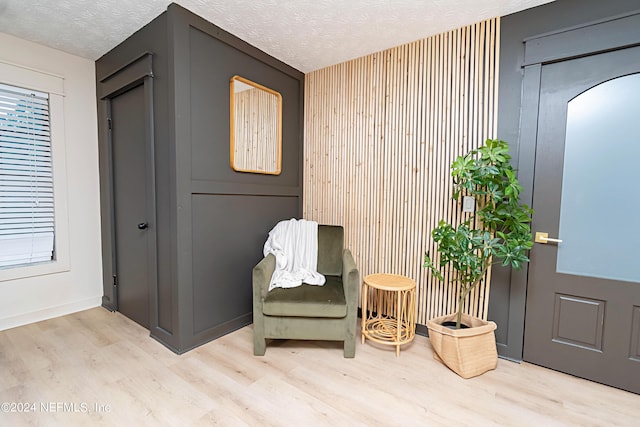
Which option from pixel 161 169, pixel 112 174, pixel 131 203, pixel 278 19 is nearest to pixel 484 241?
pixel 278 19

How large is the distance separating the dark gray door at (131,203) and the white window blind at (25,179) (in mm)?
557

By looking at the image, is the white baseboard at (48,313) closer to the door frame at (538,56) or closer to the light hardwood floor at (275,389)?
the light hardwood floor at (275,389)

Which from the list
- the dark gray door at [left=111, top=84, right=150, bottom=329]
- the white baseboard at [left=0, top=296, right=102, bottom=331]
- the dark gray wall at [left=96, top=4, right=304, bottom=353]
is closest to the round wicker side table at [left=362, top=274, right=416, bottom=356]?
the dark gray wall at [left=96, top=4, right=304, bottom=353]

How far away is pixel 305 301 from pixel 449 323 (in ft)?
4.03

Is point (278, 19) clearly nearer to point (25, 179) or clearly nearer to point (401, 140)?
point (401, 140)

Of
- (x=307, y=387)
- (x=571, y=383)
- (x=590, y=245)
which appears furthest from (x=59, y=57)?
(x=571, y=383)

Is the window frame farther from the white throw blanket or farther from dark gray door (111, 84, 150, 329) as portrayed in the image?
the white throw blanket

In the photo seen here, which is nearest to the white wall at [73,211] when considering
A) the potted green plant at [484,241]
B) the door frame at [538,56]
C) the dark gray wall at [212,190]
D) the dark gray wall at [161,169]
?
the dark gray wall at [161,169]

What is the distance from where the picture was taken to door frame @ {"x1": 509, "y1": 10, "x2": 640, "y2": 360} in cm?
179

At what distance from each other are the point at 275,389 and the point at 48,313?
256cm

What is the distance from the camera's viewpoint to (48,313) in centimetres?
277

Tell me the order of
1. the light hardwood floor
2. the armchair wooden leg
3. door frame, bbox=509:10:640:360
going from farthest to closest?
the armchair wooden leg, door frame, bbox=509:10:640:360, the light hardwood floor

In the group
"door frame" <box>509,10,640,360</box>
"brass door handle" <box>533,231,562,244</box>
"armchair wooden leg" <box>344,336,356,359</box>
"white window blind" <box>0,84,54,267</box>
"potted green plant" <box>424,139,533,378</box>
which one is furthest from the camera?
"white window blind" <box>0,84,54,267</box>

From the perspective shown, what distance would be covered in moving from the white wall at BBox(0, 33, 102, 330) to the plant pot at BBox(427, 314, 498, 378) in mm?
3540
